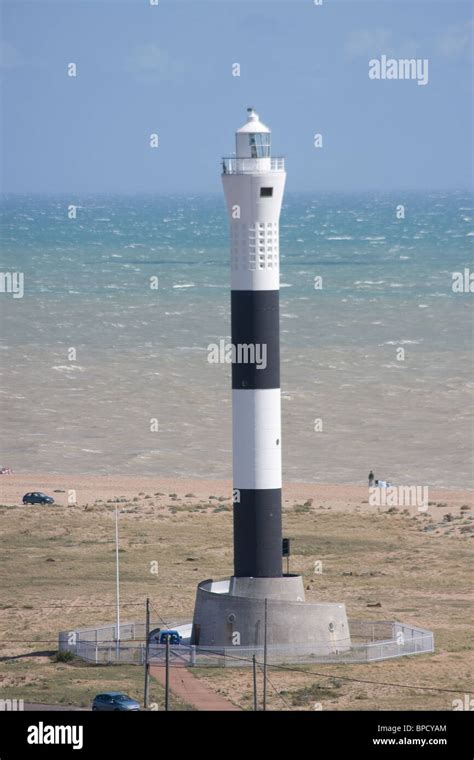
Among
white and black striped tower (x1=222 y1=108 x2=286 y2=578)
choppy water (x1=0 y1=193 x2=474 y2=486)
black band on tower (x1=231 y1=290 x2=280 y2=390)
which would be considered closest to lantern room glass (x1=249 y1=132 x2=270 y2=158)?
white and black striped tower (x1=222 y1=108 x2=286 y2=578)

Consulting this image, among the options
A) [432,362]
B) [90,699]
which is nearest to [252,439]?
[90,699]

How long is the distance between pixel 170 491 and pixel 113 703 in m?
45.1

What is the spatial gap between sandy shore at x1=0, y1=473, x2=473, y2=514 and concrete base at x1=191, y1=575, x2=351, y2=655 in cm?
2974

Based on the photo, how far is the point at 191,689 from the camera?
2286 inches

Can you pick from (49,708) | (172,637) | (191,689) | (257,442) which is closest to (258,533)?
→ (257,442)

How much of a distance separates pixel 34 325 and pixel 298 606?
12870 cm

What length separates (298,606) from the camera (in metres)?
61.5

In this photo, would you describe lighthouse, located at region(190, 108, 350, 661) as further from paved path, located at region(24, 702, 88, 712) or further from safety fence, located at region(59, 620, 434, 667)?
paved path, located at region(24, 702, 88, 712)

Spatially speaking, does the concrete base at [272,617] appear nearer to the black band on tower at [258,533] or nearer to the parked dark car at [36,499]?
the black band on tower at [258,533]

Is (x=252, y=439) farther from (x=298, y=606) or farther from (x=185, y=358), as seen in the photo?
(x=185, y=358)

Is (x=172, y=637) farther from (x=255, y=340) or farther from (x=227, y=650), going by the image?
(x=255, y=340)

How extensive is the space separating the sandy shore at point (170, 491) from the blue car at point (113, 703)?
38.2m

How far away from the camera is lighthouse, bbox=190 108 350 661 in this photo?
60.1 m

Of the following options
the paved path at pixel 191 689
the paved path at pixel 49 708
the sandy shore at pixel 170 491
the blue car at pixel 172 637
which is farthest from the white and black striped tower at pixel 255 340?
the sandy shore at pixel 170 491
